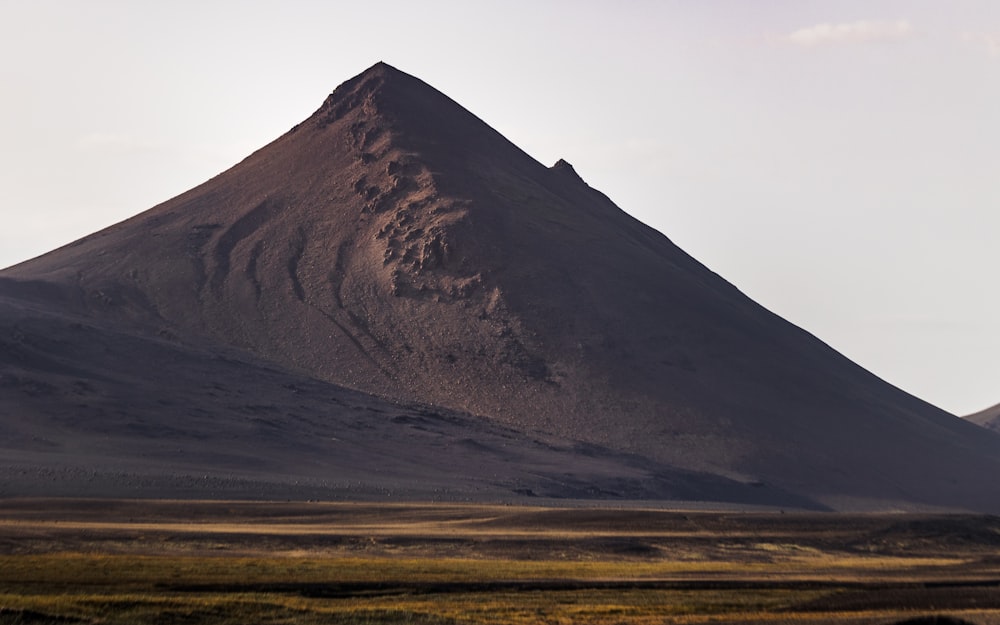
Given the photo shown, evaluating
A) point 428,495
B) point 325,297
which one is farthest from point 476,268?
point 428,495

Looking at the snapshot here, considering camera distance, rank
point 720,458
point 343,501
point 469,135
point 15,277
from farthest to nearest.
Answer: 1. point 469,135
2. point 15,277
3. point 720,458
4. point 343,501

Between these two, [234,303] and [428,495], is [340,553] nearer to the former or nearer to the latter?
[428,495]

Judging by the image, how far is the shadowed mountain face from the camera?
125 meters

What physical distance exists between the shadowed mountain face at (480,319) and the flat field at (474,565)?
37.7 m

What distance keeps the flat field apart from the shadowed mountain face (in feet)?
124

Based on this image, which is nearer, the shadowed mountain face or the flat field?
the flat field

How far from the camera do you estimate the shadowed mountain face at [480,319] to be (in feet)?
409

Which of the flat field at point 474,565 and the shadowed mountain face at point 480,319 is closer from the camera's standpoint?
the flat field at point 474,565

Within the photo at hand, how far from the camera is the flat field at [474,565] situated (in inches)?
1473

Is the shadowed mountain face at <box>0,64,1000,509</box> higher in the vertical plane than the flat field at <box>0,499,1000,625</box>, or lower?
higher

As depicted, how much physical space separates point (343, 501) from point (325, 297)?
60309 millimetres

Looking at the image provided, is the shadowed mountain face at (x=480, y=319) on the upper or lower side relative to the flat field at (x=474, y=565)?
upper

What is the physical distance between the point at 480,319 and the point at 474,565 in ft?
286

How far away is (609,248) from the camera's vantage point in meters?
158
